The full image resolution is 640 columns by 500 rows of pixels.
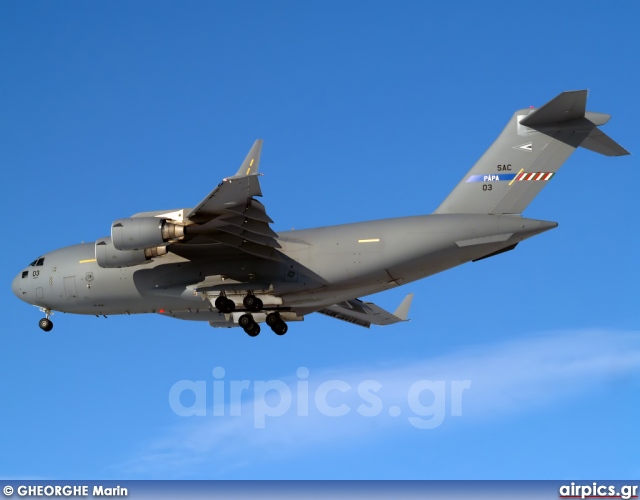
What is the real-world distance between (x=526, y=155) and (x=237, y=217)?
20.3 ft

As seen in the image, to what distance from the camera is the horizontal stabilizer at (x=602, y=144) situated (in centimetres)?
2308

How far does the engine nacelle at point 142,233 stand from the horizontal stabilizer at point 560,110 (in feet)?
25.0

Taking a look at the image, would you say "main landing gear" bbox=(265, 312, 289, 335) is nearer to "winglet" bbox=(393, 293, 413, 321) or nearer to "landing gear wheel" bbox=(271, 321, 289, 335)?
"landing gear wheel" bbox=(271, 321, 289, 335)

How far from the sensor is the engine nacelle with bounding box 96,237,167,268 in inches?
925

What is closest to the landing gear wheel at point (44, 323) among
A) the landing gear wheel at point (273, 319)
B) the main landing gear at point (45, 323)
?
the main landing gear at point (45, 323)

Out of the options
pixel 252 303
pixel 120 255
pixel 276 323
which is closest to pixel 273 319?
pixel 276 323

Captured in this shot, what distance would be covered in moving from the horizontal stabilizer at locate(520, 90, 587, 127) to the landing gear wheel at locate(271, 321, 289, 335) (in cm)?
676

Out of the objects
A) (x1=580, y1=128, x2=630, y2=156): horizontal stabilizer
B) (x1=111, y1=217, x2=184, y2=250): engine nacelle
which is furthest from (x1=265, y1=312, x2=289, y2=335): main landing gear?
(x1=580, y1=128, x2=630, y2=156): horizontal stabilizer

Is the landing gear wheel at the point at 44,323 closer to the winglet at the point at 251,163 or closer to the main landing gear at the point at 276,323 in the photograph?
the main landing gear at the point at 276,323

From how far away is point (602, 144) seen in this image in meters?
23.2

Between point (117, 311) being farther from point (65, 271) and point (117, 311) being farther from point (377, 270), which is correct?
point (377, 270)

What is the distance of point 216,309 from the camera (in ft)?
80.7

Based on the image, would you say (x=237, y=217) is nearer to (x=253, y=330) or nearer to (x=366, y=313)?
(x=253, y=330)

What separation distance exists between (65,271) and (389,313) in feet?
27.8
